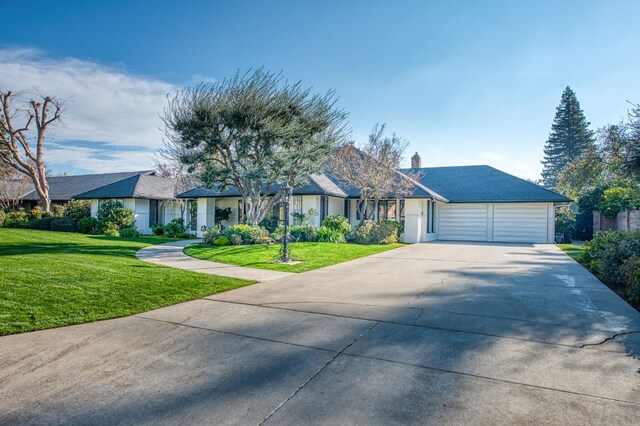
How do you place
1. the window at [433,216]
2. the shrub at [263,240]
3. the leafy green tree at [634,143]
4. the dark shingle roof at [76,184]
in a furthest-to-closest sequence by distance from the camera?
the dark shingle roof at [76,184]
the window at [433,216]
the shrub at [263,240]
the leafy green tree at [634,143]

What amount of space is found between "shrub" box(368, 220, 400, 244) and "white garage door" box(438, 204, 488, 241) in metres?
5.39

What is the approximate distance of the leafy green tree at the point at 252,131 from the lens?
47.7 feet

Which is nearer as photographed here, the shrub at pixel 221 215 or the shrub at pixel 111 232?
the shrub at pixel 111 232

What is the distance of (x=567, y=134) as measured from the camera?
49906mm

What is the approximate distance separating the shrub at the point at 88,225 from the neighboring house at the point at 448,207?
5109 millimetres

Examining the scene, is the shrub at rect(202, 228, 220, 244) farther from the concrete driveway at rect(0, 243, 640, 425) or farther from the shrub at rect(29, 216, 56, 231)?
the shrub at rect(29, 216, 56, 231)

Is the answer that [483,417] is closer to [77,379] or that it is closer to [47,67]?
→ [77,379]

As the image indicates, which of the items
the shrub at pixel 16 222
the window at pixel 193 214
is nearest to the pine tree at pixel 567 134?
the window at pixel 193 214

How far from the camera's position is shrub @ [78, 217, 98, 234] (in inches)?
828

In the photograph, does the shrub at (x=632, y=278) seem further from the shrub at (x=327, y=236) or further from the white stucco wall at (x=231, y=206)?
the white stucco wall at (x=231, y=206)

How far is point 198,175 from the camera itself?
1605cm

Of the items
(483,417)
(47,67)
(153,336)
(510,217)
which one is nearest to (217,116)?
(47,67)

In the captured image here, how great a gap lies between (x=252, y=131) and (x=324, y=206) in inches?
269

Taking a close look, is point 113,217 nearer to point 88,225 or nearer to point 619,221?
point 88,225
